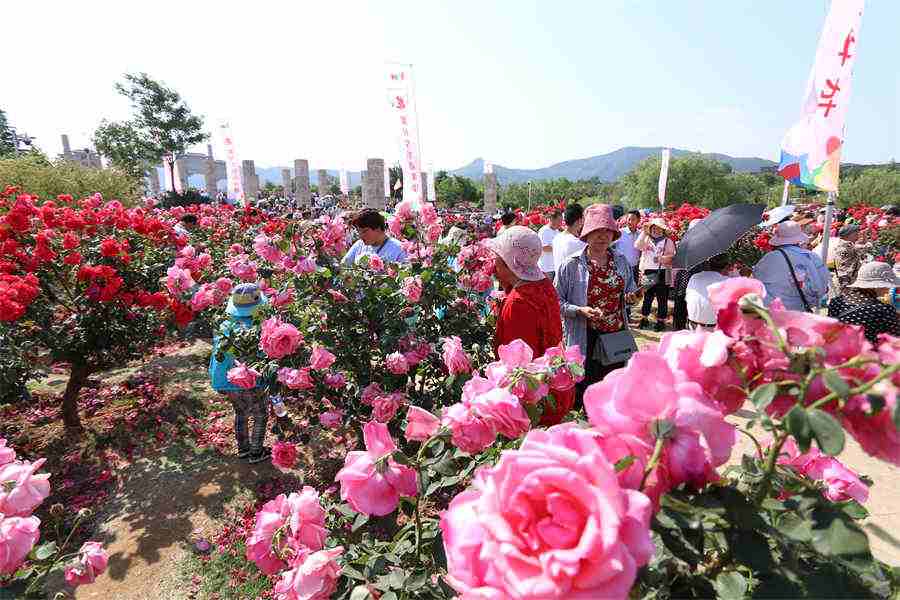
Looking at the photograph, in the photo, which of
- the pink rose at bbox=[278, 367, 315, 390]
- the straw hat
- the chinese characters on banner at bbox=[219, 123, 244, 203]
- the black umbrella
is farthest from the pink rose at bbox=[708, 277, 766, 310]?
the chinese characters on banner at bbox=[219, 123, 244, 203]

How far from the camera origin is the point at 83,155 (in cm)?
3712

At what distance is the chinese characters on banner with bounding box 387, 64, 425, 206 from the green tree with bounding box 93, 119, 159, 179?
2002cm

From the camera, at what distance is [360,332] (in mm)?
2350

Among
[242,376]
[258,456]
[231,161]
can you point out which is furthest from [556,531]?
[231,161]

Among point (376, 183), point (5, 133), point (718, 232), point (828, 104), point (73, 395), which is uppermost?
point (5, 133)

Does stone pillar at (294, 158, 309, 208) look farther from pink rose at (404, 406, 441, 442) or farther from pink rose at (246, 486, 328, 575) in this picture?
pink rose at (404, 406, 441, 442)

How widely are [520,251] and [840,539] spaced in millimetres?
1705

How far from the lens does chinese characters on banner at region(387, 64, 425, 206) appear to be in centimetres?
952

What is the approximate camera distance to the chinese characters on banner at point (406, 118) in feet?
31.2

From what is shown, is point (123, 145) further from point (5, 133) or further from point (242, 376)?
point (242, 376)

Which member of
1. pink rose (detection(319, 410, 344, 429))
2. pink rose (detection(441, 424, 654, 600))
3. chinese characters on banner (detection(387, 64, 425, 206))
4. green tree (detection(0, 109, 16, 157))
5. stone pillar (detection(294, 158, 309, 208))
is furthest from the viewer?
stone pillar (detection(294, 158, 309, 208))

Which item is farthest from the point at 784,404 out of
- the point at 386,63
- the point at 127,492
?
the point at 386,63

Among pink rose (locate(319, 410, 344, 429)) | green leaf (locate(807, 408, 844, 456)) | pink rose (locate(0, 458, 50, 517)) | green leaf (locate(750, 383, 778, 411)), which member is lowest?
pink rose (locate(319, 410, 344, 429))

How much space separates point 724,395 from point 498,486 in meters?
0.31
